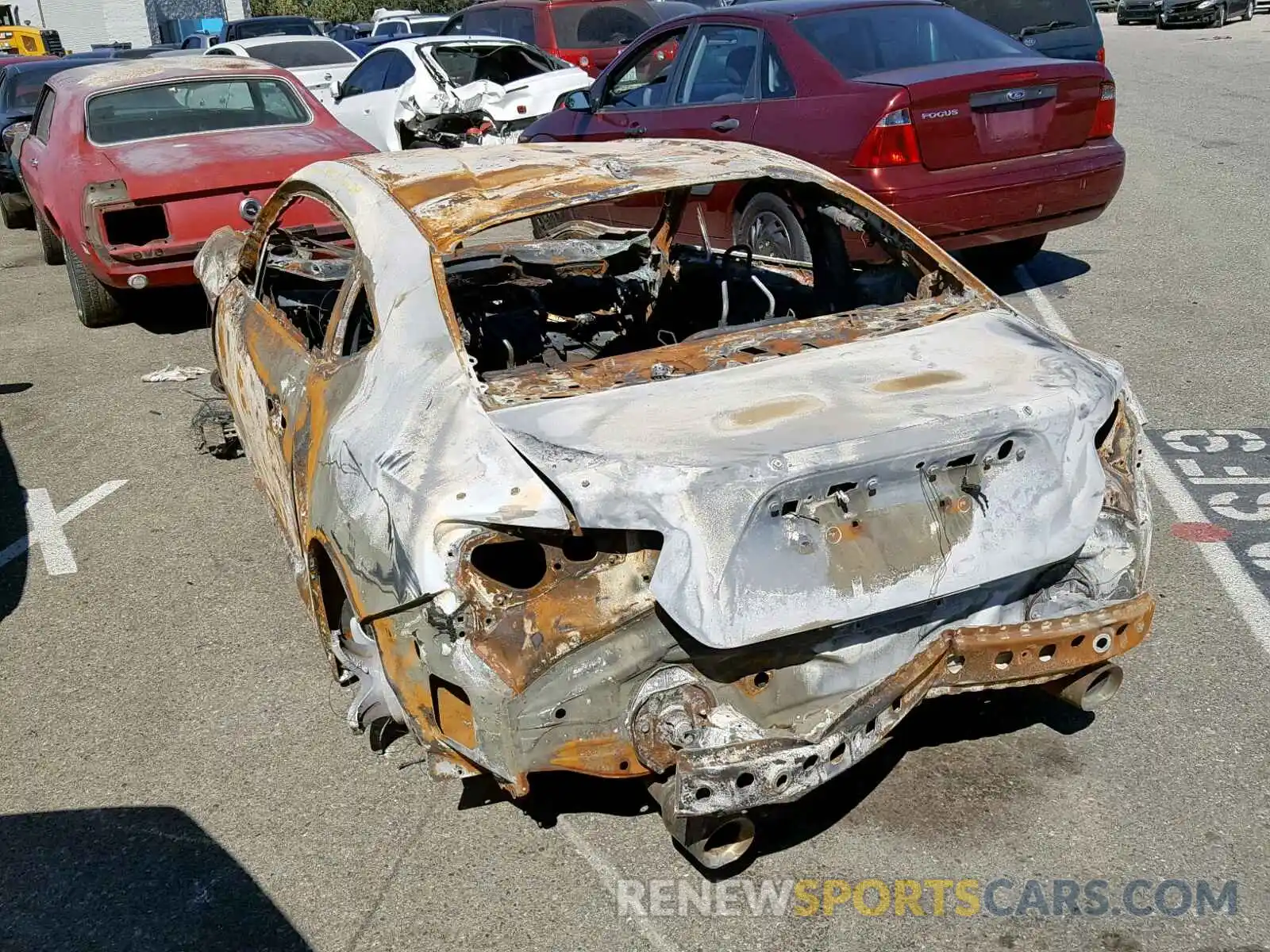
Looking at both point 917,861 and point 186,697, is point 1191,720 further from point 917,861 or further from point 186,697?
point 186,697

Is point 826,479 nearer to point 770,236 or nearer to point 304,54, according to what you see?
point 770,236

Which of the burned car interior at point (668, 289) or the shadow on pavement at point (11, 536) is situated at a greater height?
the burned car interior at point (668, 289)

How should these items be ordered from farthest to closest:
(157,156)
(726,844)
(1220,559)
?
(157,156) < (1220,559) < (726,844)

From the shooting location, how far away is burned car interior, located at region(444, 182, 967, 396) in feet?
13.6

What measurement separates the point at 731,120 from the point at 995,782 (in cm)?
508

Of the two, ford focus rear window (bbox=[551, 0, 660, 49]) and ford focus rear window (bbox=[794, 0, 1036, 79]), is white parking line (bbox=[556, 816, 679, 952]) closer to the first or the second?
ford focus rear window (bbox=[794, 0, 1036, 79])

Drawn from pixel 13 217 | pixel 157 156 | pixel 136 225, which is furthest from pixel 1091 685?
pixel 13 217

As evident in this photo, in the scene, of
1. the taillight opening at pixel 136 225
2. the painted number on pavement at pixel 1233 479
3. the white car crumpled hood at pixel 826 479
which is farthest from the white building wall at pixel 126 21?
the white car crumpled hood at pixel 826 479

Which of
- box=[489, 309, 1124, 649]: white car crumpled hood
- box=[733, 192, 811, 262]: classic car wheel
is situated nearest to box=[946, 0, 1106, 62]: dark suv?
box=[733, 192, 811, 262]: classic car wheel

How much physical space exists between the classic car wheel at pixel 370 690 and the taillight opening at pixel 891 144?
14.2 ft

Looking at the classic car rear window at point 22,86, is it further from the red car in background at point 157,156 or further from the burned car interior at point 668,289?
the burned car interior at point 668,289

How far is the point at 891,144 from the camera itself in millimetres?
6680

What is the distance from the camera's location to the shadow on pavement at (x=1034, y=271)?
8.22 m

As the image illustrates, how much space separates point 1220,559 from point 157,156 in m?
6.48
